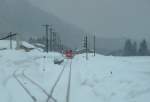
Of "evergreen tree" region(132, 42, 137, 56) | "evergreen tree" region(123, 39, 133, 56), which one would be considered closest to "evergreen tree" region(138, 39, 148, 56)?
"evergreen tree" region(132, 42, 137, 56)

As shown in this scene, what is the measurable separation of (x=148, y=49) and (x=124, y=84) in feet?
450

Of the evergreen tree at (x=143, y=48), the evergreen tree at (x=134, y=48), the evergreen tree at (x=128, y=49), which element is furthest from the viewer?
the evergreen tree at (x=128, y=49)

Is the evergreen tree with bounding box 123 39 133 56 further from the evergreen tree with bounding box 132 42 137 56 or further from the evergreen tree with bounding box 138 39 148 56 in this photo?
the evergreen tree with bounding box 138 39 148 56

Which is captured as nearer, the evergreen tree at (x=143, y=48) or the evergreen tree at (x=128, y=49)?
the evergreen tree at (x=143, y=48)

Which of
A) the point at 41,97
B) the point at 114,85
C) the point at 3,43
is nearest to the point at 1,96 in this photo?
the point at 41,97

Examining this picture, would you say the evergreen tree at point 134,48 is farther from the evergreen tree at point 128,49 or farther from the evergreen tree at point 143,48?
the evergreen tree at point 143,48

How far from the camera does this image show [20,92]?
20.3 meters

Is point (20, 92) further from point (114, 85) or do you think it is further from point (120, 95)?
point (120, 95)

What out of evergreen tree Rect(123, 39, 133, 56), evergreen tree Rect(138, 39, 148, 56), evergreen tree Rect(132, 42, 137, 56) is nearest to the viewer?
evergreen tree Rect(138, 39, 148, 56)

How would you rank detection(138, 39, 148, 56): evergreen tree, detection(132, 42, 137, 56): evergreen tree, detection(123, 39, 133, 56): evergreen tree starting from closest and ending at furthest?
detection(138, 39, 148, 56): evergreen tree
detection(132, 42, 137, 56): evergreen tree
detection(123, 39, 133, 56): evergreen tree

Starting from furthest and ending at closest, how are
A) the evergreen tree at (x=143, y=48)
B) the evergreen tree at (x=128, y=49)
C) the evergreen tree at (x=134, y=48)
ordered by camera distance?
the evergreen tree at (x=128, y=49) < the evergreen tree at (x=134, y=48) < the evergreen tree at (x=143, y=48)

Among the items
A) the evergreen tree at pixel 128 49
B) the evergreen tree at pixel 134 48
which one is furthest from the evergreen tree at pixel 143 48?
the evergreen tree at pixel 128 49

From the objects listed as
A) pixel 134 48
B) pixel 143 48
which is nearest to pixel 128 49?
pixel 134 48

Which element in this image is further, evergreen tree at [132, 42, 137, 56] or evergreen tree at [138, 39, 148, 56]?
evergreen tree at [132, 42, 137, 56]
